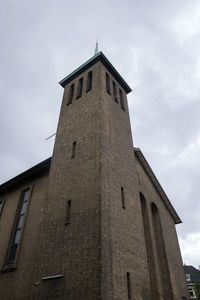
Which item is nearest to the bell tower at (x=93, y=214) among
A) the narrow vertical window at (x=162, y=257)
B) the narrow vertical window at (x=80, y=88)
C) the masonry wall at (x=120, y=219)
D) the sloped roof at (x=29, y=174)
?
the masonry wall at (x=120, y=219)

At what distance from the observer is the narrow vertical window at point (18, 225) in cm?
1197

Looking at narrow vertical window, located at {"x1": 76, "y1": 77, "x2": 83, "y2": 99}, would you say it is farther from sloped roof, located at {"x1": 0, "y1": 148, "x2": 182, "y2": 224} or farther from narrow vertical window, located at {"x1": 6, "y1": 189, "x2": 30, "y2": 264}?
narrow vertical window, located at {"x1": 6, "y1": 189, "x2": 30, "y2": 264}

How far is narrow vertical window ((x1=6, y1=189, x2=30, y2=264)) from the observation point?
12.0m

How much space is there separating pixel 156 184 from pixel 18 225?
32.6 feet

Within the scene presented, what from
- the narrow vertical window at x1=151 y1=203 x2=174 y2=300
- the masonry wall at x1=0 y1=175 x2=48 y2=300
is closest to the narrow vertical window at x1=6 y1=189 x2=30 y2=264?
the masonry wall at x1=0 y1=175 x2=48 y2=300

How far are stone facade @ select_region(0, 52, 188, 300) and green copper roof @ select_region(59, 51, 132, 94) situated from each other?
0.08 metres

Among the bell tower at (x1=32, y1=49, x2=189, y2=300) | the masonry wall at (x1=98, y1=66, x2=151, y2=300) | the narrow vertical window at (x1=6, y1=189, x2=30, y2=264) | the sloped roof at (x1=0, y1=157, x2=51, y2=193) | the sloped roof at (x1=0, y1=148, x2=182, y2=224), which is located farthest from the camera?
the sloped roof at (x1=0, y1=148, x2=182, y2=224)

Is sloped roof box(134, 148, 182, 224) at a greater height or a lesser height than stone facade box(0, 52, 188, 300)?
greater

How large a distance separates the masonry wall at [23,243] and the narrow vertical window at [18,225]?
258 millimetres

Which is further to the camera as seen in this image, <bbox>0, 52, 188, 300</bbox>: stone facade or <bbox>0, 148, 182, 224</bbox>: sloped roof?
<bbox>0, 148, 182, 224</bbox>: sloped roof

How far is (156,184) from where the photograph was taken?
58.1 ft

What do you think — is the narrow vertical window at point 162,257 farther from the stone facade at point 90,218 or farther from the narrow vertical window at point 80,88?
the narrow vertical window at point 80,88

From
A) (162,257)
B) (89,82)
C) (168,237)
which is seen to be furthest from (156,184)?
(89,82)

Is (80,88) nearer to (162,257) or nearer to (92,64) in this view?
(92,64)
